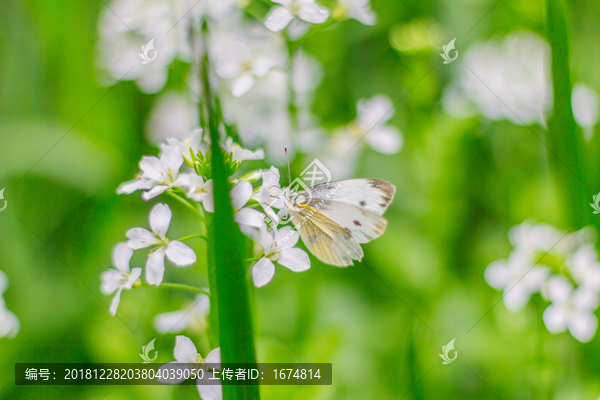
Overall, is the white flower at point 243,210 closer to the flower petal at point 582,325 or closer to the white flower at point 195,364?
the white flower at point 195,364

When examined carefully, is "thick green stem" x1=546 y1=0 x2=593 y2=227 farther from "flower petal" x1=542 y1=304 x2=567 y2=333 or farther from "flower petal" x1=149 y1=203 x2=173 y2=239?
"flower petal" x1=149 y1=203 x2=173 y2=239

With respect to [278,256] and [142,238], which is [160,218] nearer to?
[142,238]

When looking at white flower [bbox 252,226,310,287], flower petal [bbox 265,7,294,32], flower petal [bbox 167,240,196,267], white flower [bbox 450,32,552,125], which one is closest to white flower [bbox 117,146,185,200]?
flower petal [bbox 167,240,196,267]

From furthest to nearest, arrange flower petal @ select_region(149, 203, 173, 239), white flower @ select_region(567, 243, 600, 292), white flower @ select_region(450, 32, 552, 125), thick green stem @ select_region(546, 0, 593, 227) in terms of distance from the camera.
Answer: white flower @ select_region(450, 32, 552, 125), white flower @ select_region(567, 243, 600, 292), thick green stem @ select_region(546, 0, 593, 227), flower petal @ select_region(149, 203, 173, 239)

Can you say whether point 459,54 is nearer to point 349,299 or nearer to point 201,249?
point 349,299

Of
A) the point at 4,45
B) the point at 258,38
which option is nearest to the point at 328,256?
the point at 258,38

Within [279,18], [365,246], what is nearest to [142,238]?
[279,18]
